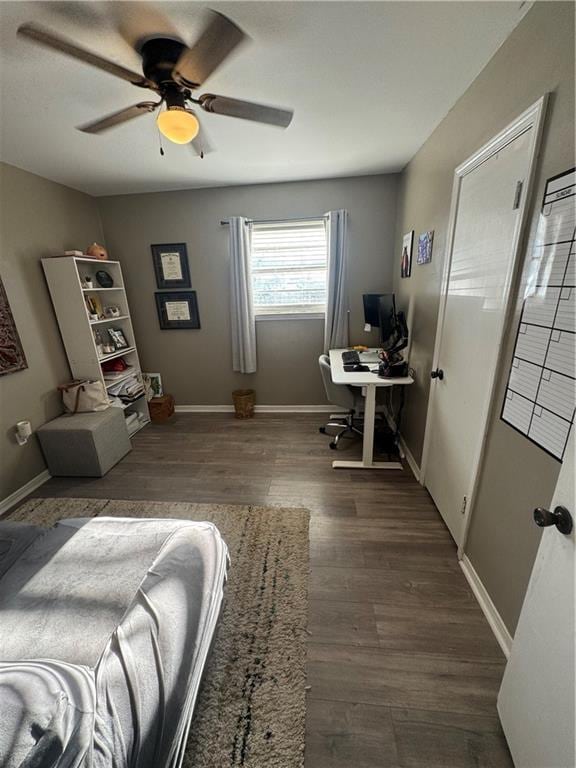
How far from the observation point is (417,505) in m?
2.09

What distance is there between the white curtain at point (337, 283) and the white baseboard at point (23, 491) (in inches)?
114

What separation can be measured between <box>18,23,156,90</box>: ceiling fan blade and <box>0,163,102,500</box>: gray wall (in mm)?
1784

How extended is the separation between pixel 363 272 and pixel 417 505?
234 centimetres

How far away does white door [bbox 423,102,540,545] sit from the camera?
1.24m

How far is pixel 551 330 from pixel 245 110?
1.69 m

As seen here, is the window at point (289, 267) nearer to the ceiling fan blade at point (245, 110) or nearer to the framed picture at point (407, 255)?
the framed picture at point (407, 255)

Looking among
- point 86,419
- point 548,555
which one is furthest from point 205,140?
point 548,555

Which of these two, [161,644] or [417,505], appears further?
[417,505]

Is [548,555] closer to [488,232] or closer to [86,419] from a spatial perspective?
[488,232]

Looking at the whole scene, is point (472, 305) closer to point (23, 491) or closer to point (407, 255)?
point (407, 255)

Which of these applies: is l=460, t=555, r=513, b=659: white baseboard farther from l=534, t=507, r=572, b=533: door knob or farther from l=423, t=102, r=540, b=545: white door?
l=534, t=507, r=572, b=533: door knob

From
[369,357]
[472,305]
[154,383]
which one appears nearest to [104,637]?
[472,305]

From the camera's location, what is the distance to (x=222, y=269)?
329 centimetres

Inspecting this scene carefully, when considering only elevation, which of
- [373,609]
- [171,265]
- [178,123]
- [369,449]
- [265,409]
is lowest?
[373,609]
